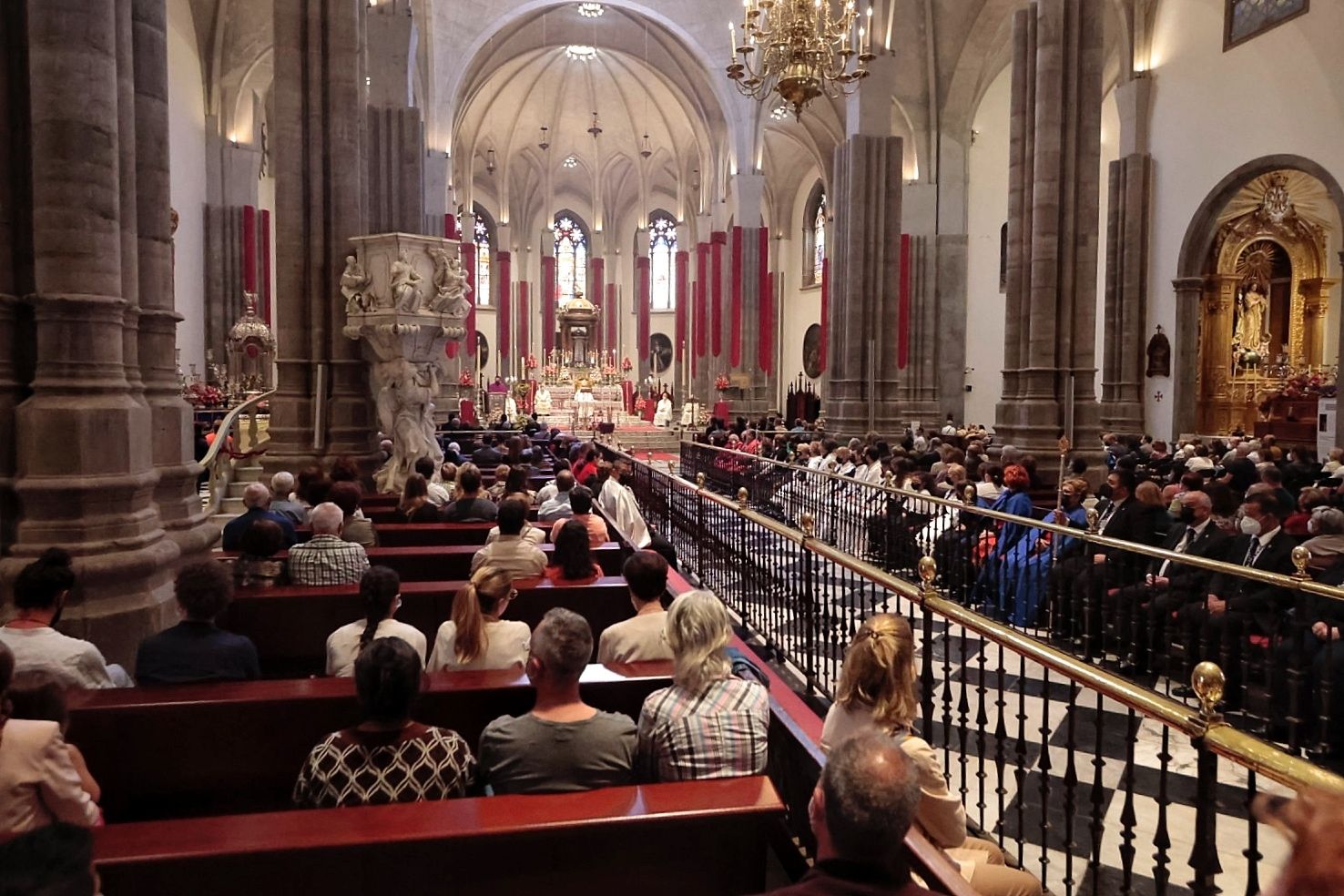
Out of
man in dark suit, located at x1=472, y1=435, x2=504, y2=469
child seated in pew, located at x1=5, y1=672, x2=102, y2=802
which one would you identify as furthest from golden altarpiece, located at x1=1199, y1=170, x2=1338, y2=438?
child seated in pew, located at x1=5, y1=672, x2=102, y2=802

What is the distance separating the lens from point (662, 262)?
39719 millimetres

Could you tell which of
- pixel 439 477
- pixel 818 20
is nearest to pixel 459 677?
pixel 439 477

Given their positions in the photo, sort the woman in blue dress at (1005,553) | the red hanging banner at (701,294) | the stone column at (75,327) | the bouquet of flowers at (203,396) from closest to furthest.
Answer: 1. the stone column at (75,327)
2. the woman in blue dress at (1005,553)
3. the bouquet of flowers at (203,396)
4. the red hanging banner at (701,294)

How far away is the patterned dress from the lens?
2244 millimetres

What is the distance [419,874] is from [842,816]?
38.8 inches

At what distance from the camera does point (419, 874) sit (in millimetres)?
1953

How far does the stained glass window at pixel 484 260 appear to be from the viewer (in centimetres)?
3684

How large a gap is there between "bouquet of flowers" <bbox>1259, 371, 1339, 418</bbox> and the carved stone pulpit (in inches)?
623

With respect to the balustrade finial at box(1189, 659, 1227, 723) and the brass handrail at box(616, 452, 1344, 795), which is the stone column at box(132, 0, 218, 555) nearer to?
the brass handrail at box(616, 452, 1344, 795)

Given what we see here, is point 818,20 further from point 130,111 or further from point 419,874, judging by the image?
point 419,874

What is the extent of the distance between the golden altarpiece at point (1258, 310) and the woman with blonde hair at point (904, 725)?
58.9 ft

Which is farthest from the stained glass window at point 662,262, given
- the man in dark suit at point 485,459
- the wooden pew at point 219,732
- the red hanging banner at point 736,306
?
the wooden pew at point 219,732

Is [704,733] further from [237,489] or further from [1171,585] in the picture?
[237,489]

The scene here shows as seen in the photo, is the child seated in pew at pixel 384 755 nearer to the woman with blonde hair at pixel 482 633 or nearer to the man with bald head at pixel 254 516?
the woman with blonde hair at pixel 482 633
